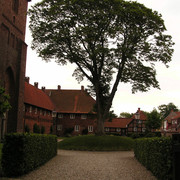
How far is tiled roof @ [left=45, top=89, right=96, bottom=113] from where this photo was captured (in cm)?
5122

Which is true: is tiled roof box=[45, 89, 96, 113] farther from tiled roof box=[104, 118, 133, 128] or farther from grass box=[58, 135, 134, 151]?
grass box=[58, 135, 134, 151]

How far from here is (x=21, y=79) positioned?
3250 centimetres

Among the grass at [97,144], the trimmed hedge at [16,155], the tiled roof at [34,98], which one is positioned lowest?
the grass at [97,144]

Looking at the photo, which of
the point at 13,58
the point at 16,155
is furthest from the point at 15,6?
the point at 16,155

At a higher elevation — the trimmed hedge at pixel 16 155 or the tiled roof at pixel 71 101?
the tiled roof at pixel 71 101

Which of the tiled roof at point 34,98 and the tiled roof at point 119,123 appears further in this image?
the tiled roof at point 119,123

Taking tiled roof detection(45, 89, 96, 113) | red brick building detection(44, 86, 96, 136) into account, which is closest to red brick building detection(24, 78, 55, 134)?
red brick building detection(44, 86, 96, 136)

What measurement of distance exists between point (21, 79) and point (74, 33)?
40.0 ft

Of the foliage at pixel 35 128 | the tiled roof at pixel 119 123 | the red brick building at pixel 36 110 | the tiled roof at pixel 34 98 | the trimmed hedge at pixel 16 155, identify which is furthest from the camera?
the tiled roof at pixel 119 123

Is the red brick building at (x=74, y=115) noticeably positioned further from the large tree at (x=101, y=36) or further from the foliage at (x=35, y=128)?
the large tree at (x=101, y=36)

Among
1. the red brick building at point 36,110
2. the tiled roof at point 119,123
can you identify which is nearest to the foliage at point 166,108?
the tiled roof at point 119,123

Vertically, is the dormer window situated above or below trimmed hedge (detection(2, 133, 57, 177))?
above

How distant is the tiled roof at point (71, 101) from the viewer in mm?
51219

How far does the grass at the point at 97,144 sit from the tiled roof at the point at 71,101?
23.3 metres
